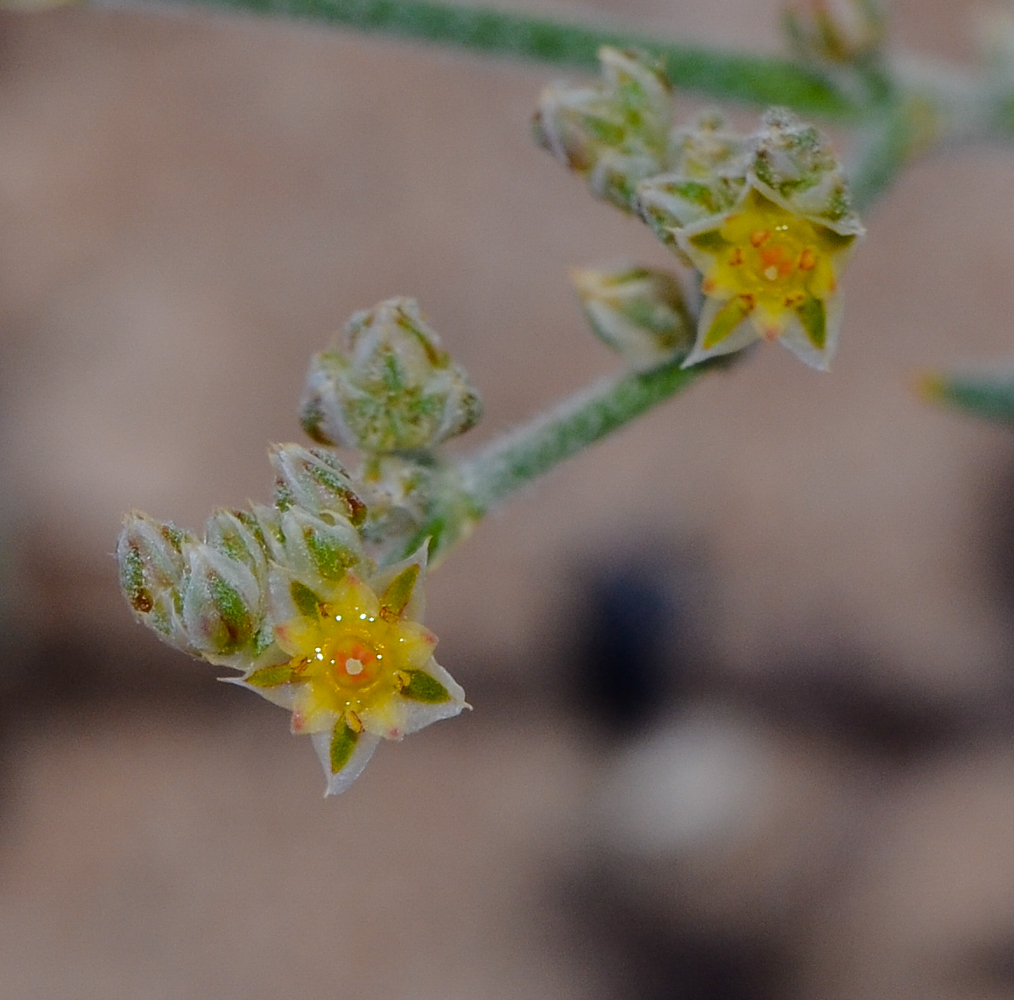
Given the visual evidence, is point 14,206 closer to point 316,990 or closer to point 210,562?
point 316,990

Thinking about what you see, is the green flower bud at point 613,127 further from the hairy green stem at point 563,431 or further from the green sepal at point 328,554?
the green sepal at point 328,554

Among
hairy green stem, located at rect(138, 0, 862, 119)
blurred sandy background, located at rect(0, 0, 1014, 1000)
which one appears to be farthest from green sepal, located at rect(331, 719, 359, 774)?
blurred sandy background, located at rect(0, 0, 1014, 1000)

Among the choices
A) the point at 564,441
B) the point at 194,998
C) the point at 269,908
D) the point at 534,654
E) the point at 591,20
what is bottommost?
the point at 194,998

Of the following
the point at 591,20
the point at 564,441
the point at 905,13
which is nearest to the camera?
the point at 564,441

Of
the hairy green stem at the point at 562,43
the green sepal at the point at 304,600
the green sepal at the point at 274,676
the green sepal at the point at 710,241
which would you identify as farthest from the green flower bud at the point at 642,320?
the green sepal at the point at 274,676

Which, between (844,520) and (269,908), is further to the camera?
(844,520)

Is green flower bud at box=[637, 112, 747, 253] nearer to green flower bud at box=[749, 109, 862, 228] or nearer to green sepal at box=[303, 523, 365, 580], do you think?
green flower bud at box=[749, 109, 862, 228]

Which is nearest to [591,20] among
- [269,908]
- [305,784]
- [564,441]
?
[564,441]
